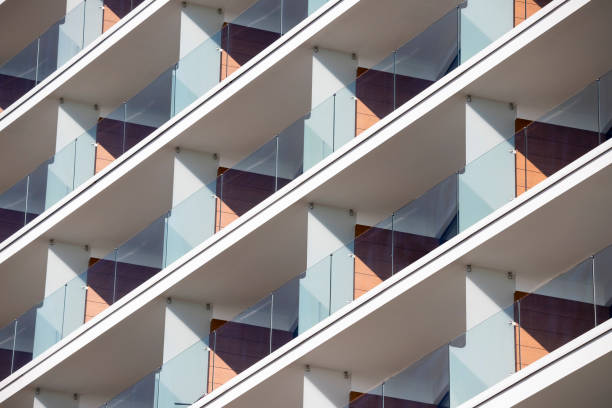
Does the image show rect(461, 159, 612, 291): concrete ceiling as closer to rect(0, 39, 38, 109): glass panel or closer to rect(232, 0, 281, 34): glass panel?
rect(232, 0, 281, 34): glass panel

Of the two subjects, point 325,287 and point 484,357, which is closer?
point 484,357

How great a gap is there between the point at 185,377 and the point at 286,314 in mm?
1692

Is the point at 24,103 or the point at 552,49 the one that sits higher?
the point at 24,103

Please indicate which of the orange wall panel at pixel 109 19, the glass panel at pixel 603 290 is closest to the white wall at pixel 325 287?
the glass panel at pixel 603 290

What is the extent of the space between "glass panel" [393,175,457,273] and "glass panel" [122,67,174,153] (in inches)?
240

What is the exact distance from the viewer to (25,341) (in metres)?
31.9

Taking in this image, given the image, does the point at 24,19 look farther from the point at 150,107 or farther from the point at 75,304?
the point at 75,304

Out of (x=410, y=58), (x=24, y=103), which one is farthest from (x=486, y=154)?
(x=24, y=103)

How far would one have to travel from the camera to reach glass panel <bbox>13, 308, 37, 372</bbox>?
3181 cm

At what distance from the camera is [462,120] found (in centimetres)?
2700

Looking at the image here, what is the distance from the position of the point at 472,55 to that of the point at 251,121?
5.36 metres

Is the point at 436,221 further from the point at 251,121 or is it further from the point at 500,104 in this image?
the point at 251,121

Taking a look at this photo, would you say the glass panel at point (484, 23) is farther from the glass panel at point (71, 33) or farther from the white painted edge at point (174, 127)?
the glass panel at point (71, 33)

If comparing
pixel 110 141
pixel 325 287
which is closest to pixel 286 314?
pixel 325 287
